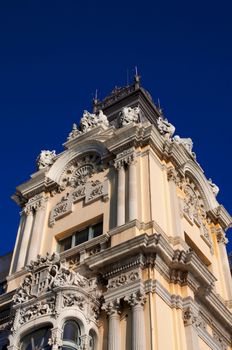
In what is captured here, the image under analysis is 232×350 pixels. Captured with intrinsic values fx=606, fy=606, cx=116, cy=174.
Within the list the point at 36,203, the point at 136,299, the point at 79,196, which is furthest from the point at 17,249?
the point at 136,299

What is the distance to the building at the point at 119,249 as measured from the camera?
734 inches

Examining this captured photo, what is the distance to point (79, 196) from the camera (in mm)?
25609

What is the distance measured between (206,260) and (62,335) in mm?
9662

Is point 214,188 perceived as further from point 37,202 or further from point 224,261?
point 37,202

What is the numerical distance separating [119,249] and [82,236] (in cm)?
408

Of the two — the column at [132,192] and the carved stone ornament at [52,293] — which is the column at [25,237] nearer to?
the carved stone ornament at [52,293]

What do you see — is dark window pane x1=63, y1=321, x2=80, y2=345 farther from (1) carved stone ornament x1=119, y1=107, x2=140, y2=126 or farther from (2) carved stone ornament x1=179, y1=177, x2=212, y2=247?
(1) carved stone ornament x1=119, y1=107, x2=140, y2=126

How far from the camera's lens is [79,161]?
90.8 ft

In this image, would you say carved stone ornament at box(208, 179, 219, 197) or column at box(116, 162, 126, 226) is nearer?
column at box(116, 162, 126, 226)

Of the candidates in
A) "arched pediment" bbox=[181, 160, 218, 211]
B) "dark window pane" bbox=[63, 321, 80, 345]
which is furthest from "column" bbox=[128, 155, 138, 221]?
"dark window pane" bbox=[63, 321, 80, 345]

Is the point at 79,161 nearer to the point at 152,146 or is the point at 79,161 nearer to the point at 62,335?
the point at 152,146

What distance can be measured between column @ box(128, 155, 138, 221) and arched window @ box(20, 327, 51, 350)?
5.60 m

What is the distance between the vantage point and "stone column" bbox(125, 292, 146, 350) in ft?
58.2

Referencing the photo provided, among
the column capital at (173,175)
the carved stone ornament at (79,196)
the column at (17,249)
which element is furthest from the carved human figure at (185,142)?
the column at (17,249)
